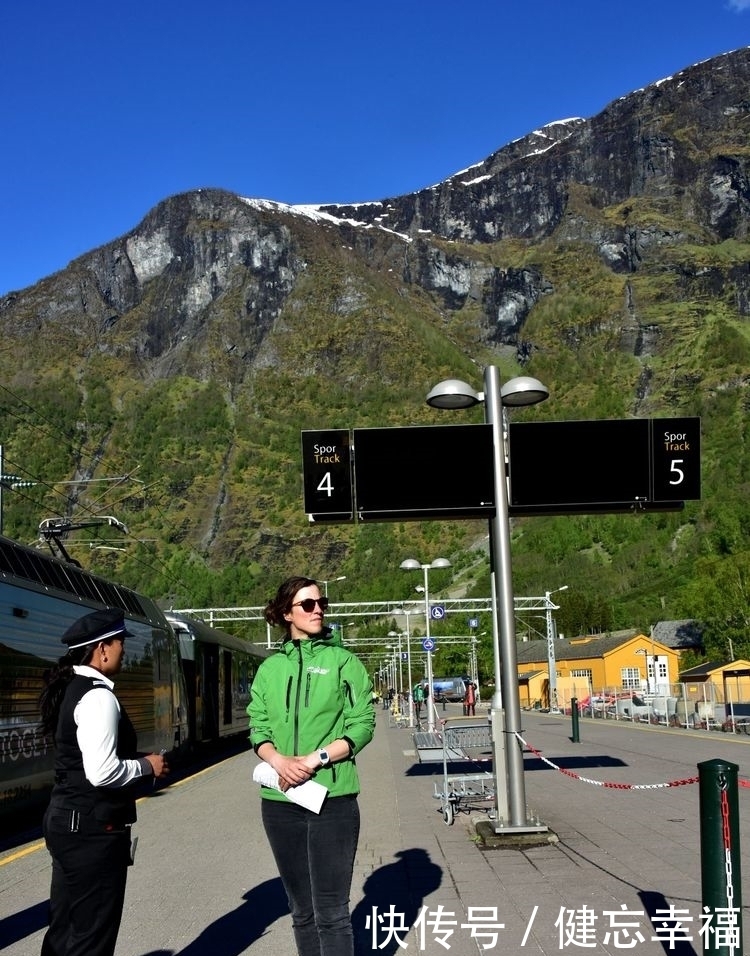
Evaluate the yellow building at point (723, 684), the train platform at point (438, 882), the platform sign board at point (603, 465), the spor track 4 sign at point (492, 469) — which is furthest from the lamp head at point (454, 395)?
the yellow building at point (723, 684)

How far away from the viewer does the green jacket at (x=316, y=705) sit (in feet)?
15.6

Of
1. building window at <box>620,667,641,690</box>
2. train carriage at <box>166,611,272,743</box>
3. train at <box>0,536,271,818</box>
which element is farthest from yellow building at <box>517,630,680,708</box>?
train at <box>0,536,271,818</box>

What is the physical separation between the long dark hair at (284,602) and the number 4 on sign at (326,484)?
752cm

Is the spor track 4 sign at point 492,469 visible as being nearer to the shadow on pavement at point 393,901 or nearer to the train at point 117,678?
the train at point 117,678

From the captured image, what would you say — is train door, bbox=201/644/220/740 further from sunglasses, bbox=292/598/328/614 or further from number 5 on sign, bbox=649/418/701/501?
sunglasses, bbox=292/598/328/614

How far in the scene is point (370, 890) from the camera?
820 cm

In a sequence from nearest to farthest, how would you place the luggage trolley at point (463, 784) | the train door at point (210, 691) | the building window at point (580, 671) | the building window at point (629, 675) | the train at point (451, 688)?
→ the luggage trolley at point (463, 784) → the train door at point (210, 691) → the train at point (451, 688) → the building window at point (629, 675) → the building window at point (580, 671)

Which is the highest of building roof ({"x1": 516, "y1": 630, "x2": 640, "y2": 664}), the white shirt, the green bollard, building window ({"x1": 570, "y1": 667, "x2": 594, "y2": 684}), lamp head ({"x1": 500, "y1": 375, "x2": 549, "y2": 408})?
lamp head ({"x1": 500, "y1": 375, "x2": 549, "y2": 408})

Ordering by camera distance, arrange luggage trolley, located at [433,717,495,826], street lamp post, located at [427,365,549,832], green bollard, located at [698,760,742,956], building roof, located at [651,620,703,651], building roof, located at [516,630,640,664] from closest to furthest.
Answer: green bollard, located at [698,760,742,956], street lamp post, located at [427,365,549,832], luggage trolley, located at [433,717,495,826], building roof, located at [516,630,640,664], building roof, located at [651,620,703,651]

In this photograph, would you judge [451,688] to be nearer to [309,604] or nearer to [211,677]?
[211,677]

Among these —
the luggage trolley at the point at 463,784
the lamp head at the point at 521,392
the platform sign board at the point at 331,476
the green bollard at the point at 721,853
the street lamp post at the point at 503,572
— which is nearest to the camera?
the green bollard at the point at 721,853

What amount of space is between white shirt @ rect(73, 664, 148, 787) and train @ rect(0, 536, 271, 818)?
3433 mm

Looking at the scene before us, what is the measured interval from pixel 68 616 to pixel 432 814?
5479mm

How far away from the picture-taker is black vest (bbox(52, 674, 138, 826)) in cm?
441
